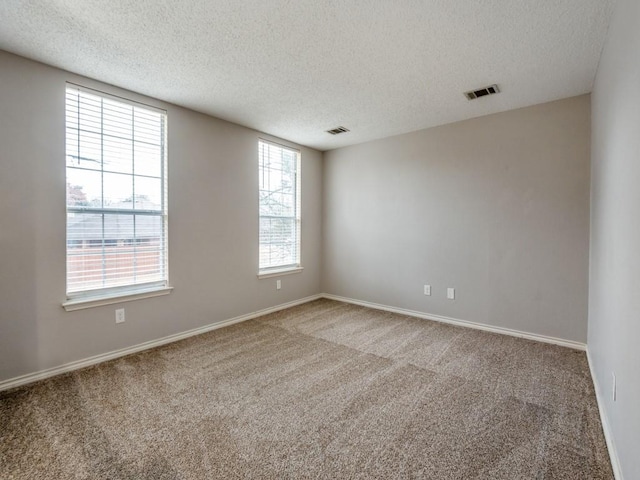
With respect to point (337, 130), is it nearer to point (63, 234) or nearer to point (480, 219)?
point (480, 219)

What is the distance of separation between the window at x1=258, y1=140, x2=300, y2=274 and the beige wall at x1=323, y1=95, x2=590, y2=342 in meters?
0.76

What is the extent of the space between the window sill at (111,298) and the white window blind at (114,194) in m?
0.08

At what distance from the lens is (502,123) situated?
11.3 feet

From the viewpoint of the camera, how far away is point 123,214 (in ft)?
9.62

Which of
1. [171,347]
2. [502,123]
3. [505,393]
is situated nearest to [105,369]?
[171,347]

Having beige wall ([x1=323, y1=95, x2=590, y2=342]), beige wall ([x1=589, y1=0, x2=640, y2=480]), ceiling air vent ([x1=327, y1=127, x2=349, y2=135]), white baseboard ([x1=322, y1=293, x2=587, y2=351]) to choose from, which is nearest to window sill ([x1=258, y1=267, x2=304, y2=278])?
beige wall ([x1=323, y1=95, x2=590, y2=342])

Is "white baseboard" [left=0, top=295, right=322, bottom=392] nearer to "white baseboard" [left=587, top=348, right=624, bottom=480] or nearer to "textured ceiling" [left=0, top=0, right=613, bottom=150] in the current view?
"textured ceiling" [left=0, top=0, right=613, bottom=150]

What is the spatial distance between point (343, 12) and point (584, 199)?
288cm

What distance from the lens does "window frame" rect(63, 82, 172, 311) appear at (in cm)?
260

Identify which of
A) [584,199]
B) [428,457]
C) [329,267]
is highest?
[584,199]

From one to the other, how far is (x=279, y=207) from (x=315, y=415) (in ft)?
10.2

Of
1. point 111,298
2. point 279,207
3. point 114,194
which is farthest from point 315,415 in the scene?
point 279,207

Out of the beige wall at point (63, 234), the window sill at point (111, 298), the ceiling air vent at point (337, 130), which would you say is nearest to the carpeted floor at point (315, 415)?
the beige wall at point (63, 234)

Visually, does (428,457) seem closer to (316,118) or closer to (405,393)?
(405,393)
